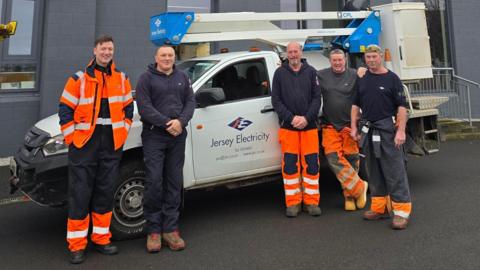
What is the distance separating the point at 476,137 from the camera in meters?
10.8

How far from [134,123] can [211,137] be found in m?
0.88

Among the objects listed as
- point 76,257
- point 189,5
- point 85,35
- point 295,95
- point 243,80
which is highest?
point 189,5

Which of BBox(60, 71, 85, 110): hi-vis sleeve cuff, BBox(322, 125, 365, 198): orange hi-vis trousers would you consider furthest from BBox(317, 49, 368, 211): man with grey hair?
BBox(60, 71, 85, 110): hi-vis sleeve cuff

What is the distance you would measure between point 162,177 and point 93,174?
668mm

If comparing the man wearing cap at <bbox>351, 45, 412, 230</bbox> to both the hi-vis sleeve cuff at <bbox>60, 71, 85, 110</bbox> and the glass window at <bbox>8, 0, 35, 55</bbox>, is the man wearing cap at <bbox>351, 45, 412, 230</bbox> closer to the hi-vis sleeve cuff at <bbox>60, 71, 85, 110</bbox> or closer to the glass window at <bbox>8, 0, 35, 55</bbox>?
the hi-vis sleeve cuff at <bbox>60, 71, 85, 110</bbox>

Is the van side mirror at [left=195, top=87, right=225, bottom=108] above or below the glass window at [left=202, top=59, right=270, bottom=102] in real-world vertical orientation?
below

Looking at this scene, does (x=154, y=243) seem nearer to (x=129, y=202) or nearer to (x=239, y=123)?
(x=129, y=202)

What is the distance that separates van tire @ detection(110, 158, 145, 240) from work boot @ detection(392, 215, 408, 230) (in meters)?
2.80

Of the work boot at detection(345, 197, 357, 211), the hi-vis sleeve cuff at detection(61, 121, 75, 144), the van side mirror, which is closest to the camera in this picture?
the hi-vis sleeve cuff at detection(61, 121, 75, 144)

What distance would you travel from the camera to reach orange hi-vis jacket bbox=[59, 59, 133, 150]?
3.81 meters

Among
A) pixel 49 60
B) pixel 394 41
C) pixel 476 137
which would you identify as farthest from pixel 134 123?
pixel 476 137

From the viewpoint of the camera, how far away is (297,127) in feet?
16.0

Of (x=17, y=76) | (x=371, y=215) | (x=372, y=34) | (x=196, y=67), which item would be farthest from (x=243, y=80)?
(x=17, y=76)

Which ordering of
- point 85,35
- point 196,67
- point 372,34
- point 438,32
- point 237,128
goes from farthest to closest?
point 438,32 → point 85,35 → point 372,34 → point 196,67 → point 237,128
